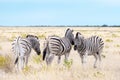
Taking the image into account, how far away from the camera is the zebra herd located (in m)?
13.5

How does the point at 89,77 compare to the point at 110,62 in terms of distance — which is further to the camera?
the point at 110,62

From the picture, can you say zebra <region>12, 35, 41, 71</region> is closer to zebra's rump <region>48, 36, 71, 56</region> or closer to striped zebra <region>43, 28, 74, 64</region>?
striped zebra <region>43, 28, 74, 64</region>

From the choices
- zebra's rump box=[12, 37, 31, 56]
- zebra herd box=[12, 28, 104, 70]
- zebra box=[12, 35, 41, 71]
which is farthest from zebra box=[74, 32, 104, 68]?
zebra's rump box=[12, 37, 31, 56]

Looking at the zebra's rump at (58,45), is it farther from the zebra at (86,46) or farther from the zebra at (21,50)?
the zebra at (21,50)

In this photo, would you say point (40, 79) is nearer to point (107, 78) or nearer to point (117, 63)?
point (107, 78)

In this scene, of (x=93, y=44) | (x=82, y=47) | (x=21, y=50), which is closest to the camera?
(x=21, y=50)

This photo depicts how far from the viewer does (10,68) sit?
1384 cm

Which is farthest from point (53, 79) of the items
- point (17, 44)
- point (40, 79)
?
point (17, 44)

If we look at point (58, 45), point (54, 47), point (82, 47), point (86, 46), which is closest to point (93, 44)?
point (86, 46)

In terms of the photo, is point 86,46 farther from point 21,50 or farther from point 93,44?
point 21,50

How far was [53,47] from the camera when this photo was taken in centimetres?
1411

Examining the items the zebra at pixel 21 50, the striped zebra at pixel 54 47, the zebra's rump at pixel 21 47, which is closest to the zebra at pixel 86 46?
the striped zebra at pixel 54 47

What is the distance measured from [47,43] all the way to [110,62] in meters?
4.41

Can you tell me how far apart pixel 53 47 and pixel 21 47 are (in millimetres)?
1226
